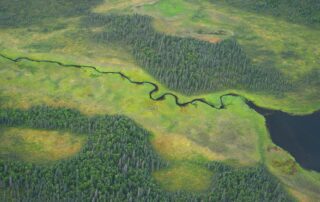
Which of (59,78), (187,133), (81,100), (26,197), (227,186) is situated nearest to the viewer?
(26,197)

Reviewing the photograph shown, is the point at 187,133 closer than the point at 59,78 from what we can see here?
Yes

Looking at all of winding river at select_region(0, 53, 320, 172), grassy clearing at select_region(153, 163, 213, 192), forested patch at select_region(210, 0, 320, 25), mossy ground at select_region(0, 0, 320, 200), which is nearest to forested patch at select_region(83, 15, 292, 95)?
mossy ground at select_region(0, 0, 320, 200)

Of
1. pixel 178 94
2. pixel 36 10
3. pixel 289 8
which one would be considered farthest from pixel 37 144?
pixel 289 8

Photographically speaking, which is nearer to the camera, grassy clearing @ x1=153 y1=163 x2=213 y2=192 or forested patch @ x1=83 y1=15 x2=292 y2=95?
grassy clearing @ x1=153 y1=163 x2=213 y2=192

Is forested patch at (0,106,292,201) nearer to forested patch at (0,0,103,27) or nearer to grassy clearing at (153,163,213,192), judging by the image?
grassy clearing at (153,163,213,192)

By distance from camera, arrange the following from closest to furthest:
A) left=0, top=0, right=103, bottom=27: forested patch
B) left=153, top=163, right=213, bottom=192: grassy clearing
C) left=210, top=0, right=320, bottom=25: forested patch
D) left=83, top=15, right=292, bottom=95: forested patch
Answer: left=153, top=163, right=213, bottom=192: grassy clearing < left=83, top=15, right=292, bottom=95: forested patch < left=0, top=0, right=103, bottom=27: forested patch < left=210, top=0, right=320, bottom=25: forested patch

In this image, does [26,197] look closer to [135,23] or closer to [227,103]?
[227,103]

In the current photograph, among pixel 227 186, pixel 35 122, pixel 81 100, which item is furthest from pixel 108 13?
pixel 227 186
